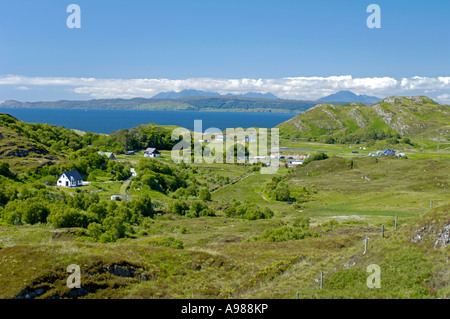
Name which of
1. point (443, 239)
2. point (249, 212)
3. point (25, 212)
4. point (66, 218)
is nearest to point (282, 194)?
point (249, 212)

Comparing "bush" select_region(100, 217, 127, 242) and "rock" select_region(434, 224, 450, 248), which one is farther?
"bush" select_region(100, 217, 127, 242)

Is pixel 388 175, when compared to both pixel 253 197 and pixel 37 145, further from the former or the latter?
pixel 37 145

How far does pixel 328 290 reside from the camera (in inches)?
737

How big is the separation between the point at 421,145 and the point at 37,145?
191 meters

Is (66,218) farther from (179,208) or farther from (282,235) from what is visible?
(282,235)

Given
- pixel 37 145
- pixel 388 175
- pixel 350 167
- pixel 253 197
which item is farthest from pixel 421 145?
pixel 37 145

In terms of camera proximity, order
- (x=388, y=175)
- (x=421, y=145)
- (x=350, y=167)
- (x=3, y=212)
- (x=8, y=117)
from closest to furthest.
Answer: (x=3, y=212)
(x=388, y=175)
(x=350, y=167)
(x=8, y=117)
(x=421, y=145)

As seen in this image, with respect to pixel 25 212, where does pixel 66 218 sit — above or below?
below

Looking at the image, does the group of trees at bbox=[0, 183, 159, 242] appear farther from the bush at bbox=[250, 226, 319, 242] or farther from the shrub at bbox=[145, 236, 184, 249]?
the bush at bbox=[250, 226, 319, 242]

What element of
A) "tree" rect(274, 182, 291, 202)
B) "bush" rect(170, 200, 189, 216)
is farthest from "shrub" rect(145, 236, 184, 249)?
"tree" rect(274, 182, 291, 202)

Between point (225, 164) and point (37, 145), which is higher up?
point (37, 145)

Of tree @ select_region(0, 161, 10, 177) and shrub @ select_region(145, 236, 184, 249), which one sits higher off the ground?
tree @ select_region(0, 161, 10, 177)

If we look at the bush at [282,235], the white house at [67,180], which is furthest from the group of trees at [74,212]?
the bush at [282,235]
